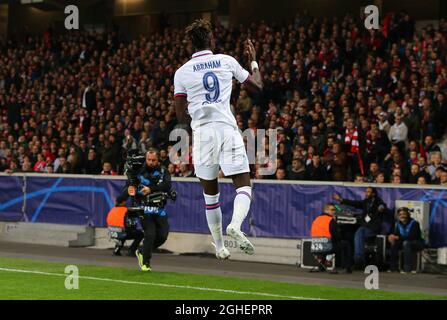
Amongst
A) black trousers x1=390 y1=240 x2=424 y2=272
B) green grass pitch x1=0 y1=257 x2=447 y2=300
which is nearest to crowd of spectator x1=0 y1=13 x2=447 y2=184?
black trousers x1=390 y1=240 x2=424 y2=272

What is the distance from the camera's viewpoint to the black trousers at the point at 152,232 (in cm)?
1608

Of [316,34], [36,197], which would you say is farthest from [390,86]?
[36,197]

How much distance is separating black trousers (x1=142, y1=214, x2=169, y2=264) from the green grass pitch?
419 millimetres

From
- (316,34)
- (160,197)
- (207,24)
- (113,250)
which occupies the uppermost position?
(316,34)

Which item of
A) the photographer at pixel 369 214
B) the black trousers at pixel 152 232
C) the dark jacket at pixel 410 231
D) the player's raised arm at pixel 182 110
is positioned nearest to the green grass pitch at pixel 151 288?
the black trousers at pixel 152 232

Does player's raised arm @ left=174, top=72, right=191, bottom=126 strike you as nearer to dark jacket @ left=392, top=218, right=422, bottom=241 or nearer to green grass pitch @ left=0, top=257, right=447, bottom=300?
green grass pitch @ left=0, top=257, right=447, bottom=300

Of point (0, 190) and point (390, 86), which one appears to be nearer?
point (390, 86)

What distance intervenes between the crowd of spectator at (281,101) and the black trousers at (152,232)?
4.58 meters

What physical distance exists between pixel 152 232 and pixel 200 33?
6544 millimetres

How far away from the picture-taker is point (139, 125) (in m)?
25.3

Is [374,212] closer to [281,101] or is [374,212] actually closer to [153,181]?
[153,181]

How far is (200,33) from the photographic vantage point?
412 inches

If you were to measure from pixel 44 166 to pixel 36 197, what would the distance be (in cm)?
153

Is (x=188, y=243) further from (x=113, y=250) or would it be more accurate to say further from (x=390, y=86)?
(x=390, y=86)
